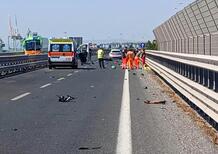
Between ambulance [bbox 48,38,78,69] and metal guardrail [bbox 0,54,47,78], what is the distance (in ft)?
6.08

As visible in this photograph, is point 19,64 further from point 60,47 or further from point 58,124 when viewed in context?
point 58,124

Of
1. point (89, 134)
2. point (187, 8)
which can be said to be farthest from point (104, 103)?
point (187, 8)

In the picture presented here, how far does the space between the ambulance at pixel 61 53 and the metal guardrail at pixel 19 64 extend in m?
1.85

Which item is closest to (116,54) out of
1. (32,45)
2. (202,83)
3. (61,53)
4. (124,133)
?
(32,45)

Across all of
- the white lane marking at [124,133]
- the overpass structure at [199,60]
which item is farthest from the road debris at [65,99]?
the overpass structure at [199,60]

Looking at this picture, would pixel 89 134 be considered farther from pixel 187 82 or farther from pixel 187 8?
pixel 187 8

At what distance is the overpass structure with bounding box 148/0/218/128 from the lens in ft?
34.6

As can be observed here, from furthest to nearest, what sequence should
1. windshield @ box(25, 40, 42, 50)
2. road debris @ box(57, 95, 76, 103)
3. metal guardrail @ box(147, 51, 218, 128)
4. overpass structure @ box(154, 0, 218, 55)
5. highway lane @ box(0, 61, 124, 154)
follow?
1. windshield @ box(25, 40, 42, 50)
2. overpass structure @ box(154, 0, 218, 55)
3. road debris @ box(57, 95, 76, 103)
4. metal guardrail @ box(147, 51, 218, 128)
5. highway lane @ box(0, 61, 124, 154)

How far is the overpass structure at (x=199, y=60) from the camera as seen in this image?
34.6 ft

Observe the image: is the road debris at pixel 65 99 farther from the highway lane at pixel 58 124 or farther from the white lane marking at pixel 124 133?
the white lane marking at pixel 124 133

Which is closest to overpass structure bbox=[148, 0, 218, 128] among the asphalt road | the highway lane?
the asphalt road

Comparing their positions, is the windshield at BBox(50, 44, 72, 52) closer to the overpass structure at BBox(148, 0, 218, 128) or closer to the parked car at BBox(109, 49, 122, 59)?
the overpass structure at BBox(148, 0, 218, 128)

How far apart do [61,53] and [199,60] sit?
27.5 meters

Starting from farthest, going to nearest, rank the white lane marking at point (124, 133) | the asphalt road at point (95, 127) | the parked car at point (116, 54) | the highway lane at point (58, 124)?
the parked car at point (116, 54) < the highway lane at point (58, 124) < the asphalt road at point (95, 127) < the white lane marking at point (124, 133)
